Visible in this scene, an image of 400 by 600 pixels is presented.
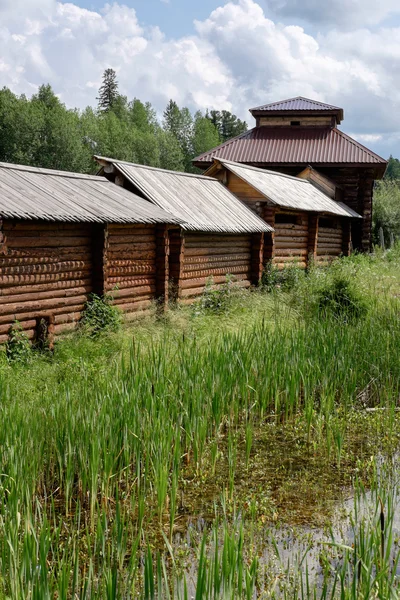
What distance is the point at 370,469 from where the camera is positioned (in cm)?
602

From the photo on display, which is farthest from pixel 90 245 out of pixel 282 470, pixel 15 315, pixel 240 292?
pixel 282 470

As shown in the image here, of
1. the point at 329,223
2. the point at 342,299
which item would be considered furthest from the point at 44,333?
the point at 329,223

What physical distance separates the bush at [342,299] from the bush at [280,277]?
3582 millimetres

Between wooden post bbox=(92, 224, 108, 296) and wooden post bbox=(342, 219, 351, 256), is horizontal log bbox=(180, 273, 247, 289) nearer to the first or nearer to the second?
wooden post bbox=(92, 224, 108, 296)

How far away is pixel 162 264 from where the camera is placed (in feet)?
43.3

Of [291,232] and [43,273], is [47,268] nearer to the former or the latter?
[43,273]

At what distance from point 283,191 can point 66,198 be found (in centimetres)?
952

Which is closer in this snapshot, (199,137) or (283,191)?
(283,191)

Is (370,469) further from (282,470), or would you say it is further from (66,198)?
(66,198)

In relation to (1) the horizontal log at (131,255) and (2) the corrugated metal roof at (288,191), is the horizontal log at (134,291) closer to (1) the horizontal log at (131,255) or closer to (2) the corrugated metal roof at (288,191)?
(1) the horizontal log at (131,255)

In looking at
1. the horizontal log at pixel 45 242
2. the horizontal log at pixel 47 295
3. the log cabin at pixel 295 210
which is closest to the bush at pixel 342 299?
the horizontal log at pixel 47 295

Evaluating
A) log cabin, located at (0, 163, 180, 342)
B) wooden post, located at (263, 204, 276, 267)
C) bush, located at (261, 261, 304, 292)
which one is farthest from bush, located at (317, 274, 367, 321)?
wooden post, located at (263, 204, 276, 267)

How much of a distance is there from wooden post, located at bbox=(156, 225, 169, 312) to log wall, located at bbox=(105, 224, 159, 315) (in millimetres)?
19

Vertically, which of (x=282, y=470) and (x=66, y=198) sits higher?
(x=66, y=198)
